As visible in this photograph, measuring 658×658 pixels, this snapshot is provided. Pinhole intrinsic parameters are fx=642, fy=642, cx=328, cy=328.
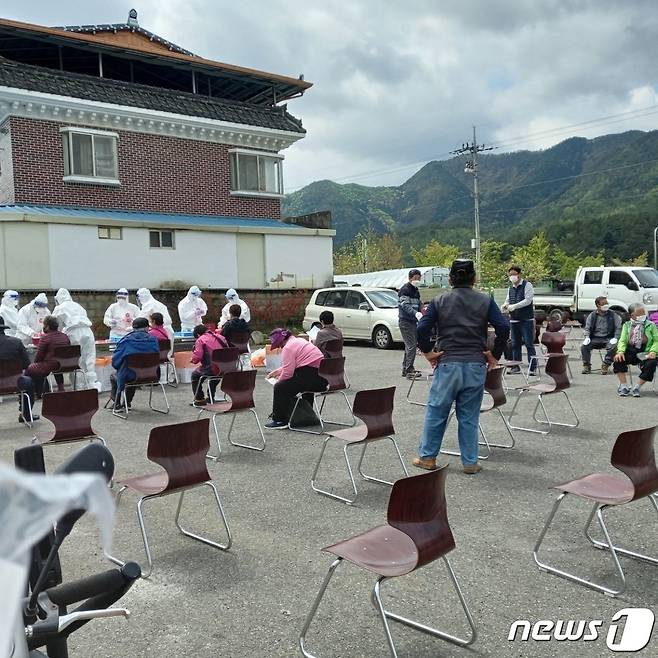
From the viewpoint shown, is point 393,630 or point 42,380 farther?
point 42,380

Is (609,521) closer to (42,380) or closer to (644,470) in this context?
(644,470)

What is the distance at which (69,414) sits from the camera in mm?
5633

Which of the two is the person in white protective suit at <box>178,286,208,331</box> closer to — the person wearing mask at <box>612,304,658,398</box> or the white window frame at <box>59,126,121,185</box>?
the white window frame at <box>59,126,121,185</box>

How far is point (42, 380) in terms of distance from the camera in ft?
30.1

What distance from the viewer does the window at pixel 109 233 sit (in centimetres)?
1777

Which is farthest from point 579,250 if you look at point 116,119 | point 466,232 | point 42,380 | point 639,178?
point 42,380

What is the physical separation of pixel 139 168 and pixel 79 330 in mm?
10783

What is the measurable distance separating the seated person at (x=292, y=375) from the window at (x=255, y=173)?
15.3 meters

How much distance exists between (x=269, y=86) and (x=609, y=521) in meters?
22.1

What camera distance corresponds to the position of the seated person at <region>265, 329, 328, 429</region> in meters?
7.48

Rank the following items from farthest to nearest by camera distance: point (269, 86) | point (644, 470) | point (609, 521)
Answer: point (269, 86)
point (609, 521)
point (644, 470)

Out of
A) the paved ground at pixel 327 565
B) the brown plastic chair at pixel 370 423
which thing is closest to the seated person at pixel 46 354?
the paved ground at pixel 327 565

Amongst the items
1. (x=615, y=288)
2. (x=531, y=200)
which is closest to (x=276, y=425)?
(x=615, y=288)

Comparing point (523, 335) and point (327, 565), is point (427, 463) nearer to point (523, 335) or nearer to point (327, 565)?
point (327, 565)
